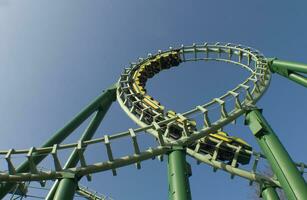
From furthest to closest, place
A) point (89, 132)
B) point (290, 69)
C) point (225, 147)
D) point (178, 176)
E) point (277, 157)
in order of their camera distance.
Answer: point (290, 69) → point (89, 132) → point (225, 147) → point (277, 157) → point (178, 176)

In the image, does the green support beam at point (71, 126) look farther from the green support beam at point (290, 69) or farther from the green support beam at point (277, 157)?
the green support beam at point (290, 69)

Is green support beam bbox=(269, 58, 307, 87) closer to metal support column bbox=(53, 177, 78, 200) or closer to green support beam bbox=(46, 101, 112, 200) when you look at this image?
green support beam bbox=(46, 101, 112, 200)

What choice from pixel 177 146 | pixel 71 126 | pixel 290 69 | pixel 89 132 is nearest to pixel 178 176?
pixel 177 146

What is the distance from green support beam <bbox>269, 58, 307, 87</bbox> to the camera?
16.2 metres

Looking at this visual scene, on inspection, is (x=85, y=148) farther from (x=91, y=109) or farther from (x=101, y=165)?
(x=91, y=109)

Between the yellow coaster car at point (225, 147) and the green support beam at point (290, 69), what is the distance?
12.6 feet

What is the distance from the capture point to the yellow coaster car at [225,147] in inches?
584

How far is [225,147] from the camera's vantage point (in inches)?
593

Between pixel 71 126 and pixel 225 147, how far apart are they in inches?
250

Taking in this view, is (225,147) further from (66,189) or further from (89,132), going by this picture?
(66,189)

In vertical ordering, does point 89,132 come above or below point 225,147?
above

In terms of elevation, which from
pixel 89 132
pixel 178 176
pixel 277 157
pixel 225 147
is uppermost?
pixel 89 132

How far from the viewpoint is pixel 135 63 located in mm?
22703

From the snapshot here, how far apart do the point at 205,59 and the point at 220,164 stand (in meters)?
9.87
